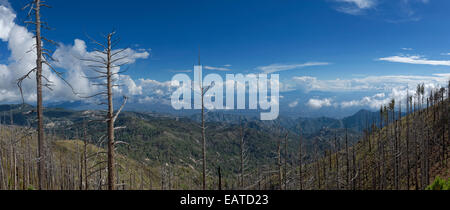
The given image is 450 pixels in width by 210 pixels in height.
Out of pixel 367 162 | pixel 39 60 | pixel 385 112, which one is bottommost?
pixel 367 162

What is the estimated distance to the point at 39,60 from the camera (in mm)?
13391

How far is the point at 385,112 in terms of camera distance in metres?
100
